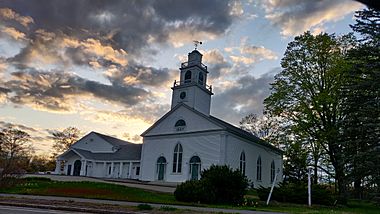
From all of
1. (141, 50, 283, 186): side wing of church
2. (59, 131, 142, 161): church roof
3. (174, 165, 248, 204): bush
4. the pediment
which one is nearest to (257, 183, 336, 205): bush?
(174, 165, 248, 204): bush

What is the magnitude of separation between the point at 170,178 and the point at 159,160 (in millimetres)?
2680

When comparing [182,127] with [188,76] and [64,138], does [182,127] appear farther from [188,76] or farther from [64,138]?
[64,138]

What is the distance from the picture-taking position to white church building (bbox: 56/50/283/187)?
119 ft

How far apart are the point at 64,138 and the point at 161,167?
128 feet

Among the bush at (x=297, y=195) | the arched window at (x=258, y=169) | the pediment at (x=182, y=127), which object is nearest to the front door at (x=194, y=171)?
the pediment at (x=182, y=127)

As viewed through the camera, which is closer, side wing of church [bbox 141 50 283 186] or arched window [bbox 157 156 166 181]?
side wing of church [bbox 141 50 283 186]

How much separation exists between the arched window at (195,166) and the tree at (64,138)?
133 ft

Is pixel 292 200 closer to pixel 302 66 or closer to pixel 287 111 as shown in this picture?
pixel 287 111

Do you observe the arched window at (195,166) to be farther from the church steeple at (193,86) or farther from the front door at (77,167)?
the front door at (77,167)

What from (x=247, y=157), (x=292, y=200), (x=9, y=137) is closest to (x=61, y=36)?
(x=292, y=200)

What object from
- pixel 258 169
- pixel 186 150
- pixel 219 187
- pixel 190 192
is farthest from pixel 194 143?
pixel 190 192

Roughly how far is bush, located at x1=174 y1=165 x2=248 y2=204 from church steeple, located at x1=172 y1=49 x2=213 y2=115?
2322 cm

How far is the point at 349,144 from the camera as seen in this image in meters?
24.0

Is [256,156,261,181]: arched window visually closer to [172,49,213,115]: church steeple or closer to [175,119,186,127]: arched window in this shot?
[172,49,213,115]: church steeple
